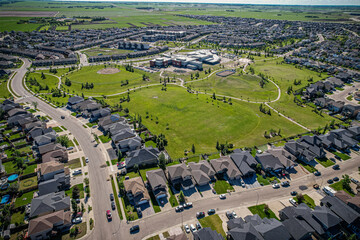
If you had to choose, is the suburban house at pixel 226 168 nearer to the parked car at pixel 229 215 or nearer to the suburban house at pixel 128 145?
the parked car at pixel 229 215

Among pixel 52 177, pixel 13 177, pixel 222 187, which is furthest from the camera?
pixel 13 177

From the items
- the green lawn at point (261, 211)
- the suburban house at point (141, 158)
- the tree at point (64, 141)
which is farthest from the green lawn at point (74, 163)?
the green lawn at point (261, 211)

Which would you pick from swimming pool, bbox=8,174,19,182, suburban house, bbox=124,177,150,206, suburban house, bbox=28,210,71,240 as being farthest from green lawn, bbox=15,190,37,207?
suburban house, bbox=124,177,150,206

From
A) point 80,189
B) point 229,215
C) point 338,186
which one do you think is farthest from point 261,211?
point 80,189

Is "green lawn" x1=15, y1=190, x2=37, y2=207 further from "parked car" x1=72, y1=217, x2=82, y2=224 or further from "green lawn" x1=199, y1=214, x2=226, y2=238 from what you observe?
"green lawn" x1=199, y1=214, x2=226, y2=238

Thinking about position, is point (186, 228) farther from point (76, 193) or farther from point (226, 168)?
point (76, 193)

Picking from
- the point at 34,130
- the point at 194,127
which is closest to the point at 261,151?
the point at 194,127
